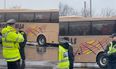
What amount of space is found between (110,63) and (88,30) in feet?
21.8

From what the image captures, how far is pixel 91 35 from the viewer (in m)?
18.2

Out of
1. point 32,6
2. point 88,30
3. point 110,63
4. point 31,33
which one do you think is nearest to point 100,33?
point 88,30

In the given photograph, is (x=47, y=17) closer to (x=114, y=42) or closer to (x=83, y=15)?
(x=83, y=15)

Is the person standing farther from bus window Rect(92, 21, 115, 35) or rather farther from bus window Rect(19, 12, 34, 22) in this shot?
bus window Rect(92, 21, 115, 35)

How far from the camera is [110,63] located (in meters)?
11.7

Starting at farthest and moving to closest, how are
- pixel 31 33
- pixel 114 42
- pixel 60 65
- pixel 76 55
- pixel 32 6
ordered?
1. pixel 76 55
2. pixel 31 33
3. pixel 32 6
4. pixel 114 42
5. pixel 60 65

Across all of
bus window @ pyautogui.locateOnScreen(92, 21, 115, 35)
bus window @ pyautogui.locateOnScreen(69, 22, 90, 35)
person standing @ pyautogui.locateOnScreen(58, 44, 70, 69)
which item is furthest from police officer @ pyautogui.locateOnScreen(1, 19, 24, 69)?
bus window @ pyautogui.locateOnScreen(92, 21, 115, 35)

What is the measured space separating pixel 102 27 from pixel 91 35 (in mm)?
574

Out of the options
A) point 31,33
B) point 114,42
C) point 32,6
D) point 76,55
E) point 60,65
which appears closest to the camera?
point 60,65

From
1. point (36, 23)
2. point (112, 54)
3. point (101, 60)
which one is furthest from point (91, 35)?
point (112, 54)

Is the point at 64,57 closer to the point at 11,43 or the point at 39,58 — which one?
the point at 11,43

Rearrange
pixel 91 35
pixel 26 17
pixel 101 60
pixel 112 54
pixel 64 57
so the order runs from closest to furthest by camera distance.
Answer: pixel 64 57 → pixel 112 54 → pixel 26 17 → pixel 91 35 → pixel 101 60

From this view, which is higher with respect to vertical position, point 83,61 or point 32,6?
point 32,6

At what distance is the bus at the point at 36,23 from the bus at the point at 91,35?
3.05 feet
